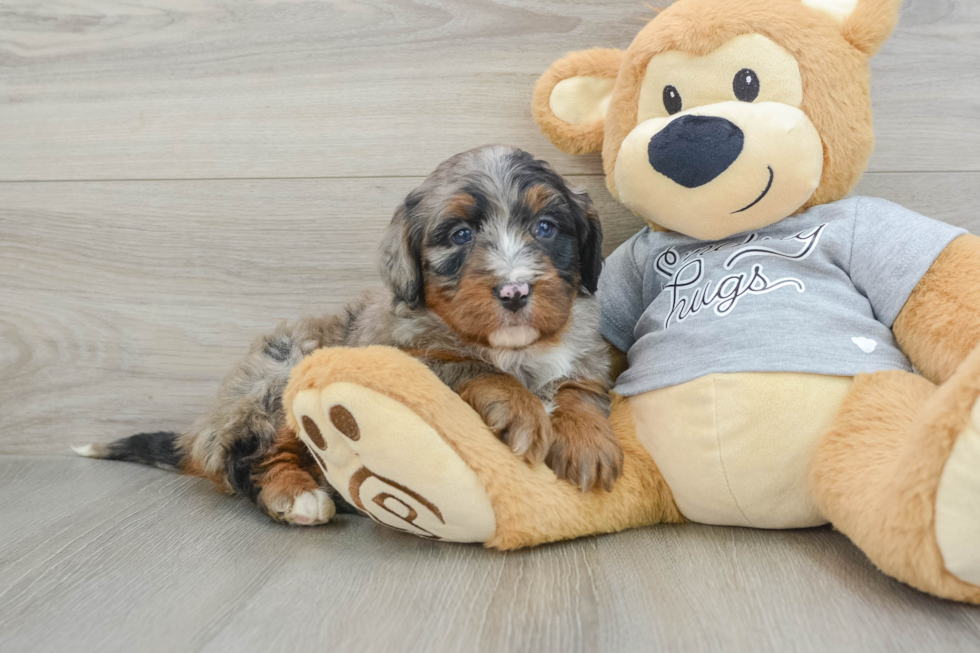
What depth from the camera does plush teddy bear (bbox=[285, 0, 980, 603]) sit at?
55.1 inches

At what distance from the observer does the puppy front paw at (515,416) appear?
4.92 feet

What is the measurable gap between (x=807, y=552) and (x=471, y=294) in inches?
35.9

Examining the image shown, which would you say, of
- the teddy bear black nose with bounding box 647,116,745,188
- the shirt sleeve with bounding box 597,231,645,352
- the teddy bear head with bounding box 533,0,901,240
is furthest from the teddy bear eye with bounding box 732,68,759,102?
the shirt sleeve with bounding box 597,231,645,352

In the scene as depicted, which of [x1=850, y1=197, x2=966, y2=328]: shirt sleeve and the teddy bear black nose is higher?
the teddy bear black nose

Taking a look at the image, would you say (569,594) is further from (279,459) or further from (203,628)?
(279,459)

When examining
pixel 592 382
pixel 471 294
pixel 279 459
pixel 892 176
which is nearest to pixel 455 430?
pixel 471 294

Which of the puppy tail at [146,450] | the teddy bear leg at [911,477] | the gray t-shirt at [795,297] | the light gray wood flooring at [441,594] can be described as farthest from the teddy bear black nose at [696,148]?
the puppy tail at [146,450]

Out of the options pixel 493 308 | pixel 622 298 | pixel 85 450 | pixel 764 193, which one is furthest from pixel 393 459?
pixel 85 450

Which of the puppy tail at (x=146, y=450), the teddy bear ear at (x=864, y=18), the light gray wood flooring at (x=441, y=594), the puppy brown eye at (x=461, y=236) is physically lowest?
the puppy tail at (x=146, y=450)

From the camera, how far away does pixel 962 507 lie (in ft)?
3.49

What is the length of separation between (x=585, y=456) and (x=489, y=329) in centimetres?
36

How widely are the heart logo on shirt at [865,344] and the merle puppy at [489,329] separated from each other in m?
0.58

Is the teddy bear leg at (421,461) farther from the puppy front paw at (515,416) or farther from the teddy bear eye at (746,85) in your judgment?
the teddy bear eye at (746,85)

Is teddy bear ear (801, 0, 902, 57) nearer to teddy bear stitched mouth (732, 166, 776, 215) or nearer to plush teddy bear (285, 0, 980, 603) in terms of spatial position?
plush teddy bear (285, 0, 980, 603)
